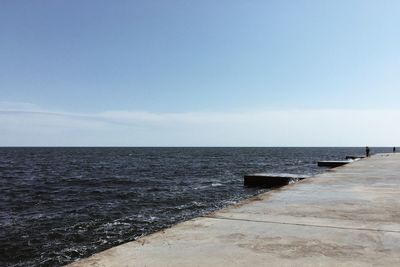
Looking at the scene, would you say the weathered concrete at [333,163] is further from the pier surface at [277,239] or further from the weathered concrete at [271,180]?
the pier surface at [277,239]

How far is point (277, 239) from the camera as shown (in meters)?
5.26

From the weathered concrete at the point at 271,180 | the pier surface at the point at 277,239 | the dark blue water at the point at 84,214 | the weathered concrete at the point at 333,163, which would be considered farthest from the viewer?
the weathered concrete at the point at 333,163

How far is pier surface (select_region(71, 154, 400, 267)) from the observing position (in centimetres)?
434

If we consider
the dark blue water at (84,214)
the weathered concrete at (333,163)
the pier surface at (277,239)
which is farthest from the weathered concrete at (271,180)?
the pier surface at (277,239)

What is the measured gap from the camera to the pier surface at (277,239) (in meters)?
4.34

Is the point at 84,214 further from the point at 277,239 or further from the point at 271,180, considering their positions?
the point at 277,239

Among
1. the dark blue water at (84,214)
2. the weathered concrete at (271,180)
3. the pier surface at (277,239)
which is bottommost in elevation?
the dark blue water at (84,214)

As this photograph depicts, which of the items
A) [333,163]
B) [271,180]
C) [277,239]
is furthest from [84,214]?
[333,163]

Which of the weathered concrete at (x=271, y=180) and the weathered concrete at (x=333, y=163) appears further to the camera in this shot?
the weathered concrete at (x=333, y=163)

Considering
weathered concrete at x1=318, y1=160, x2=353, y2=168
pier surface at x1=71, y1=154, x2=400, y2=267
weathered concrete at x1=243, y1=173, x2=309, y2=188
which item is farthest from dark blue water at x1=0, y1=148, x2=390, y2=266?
weathered concrete at x1=318, y1=160, x2=353, y2=168

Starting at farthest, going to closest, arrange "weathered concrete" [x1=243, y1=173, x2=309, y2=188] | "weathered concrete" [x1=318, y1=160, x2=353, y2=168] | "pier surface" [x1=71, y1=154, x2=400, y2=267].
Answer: "weathered concrete" [x1=318, y1=160, x2=353, y2=168] → "weathered concrete" [x1=243, y1=173, x2=309, y2=188] → "pier surface" [x1=71, y1=154, x2=400, y2=267]

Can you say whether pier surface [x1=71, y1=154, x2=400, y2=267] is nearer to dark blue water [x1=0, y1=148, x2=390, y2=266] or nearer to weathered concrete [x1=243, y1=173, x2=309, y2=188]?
dark blue water [x1=0, y1=148, x2=390, y2=266]

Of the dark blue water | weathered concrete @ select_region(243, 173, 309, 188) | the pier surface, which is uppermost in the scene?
the pier surface

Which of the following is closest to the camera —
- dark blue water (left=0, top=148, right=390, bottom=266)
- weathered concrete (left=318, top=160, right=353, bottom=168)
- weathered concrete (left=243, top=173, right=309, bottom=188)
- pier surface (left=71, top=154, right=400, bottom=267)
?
pier surface (left=71, top=154, right=400, bottom=267)
